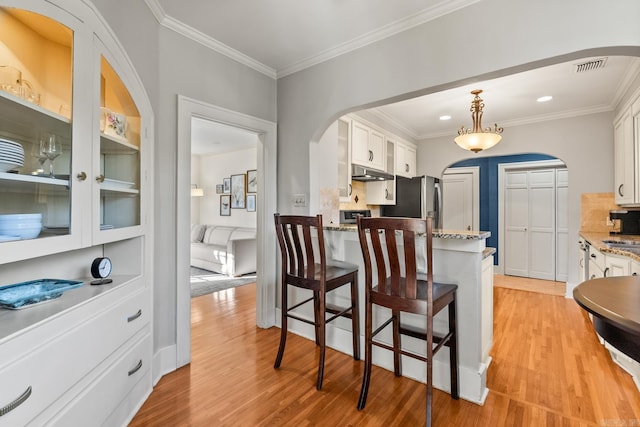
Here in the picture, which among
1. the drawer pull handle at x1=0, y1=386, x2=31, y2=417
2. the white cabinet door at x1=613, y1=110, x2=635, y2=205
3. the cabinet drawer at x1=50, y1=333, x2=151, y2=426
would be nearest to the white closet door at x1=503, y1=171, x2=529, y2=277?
the white cabinet door at x1=613, y1=110, x2=635, y2=205

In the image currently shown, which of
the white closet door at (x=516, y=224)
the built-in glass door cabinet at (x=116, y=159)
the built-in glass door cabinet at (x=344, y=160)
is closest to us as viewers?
the built-in glass door cabinet at (x=116, y=159)

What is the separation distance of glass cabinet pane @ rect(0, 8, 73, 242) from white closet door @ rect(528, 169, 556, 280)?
6.66 metres

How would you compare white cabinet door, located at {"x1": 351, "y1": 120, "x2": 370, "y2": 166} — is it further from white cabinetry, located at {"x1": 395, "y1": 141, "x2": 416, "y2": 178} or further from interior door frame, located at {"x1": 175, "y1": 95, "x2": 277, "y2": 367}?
interior door frame, located at {"x1": 175, "y1": 95, "x2": 277, "y2": 367}

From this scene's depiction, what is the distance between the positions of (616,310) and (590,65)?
3.21 m

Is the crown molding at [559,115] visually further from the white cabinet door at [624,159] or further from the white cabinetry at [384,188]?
the white cabinetry at [384,188]

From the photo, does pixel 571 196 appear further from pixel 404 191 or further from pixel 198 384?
pixel 198 384

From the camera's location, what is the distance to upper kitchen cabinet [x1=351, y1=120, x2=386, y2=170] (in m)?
3.83

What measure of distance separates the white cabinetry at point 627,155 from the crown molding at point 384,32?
88.8 inches

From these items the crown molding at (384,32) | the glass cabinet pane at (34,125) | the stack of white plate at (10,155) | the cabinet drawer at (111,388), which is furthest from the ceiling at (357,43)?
the cabinet drawer at (111,388)

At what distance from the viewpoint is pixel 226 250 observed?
534 centimetres

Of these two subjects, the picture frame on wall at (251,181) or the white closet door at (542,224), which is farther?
the picture frame on wall at (251,181)

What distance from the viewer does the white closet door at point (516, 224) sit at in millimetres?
5602

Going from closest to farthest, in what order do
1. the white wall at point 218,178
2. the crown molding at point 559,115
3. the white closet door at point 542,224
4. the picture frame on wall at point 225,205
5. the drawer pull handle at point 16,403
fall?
the drawer pull handle at point 16,403, the crown molding at point 559,115, the white closet door at point 542,224, the white wall at point 218,178, the picture frame on wall at point 225,205

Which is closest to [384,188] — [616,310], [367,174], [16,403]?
[367,174]
